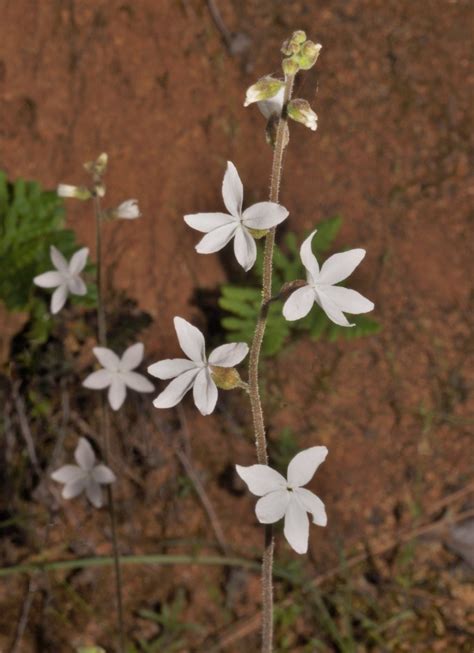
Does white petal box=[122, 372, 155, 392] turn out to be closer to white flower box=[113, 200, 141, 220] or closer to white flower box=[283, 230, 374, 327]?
white flower box=[113, 200, 141, 220]

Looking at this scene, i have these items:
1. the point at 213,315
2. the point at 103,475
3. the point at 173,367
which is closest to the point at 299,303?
the point at 173,367

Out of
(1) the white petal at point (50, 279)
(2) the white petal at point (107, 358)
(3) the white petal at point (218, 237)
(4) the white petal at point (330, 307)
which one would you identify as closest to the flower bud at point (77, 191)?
(1) the white petal at point (50, 279)

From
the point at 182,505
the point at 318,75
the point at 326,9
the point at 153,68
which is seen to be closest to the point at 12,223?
the point at 153,68

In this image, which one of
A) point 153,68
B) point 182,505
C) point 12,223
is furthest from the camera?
point 153,68

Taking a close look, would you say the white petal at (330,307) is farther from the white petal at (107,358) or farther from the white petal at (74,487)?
the white petal at (74,487)

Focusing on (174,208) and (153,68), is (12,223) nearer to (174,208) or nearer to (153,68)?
(174,208)

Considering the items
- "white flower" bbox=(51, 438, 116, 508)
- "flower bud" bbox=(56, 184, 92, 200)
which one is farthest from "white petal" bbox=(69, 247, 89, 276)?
"white flower" bbox=(51, 438, 116, 508)
